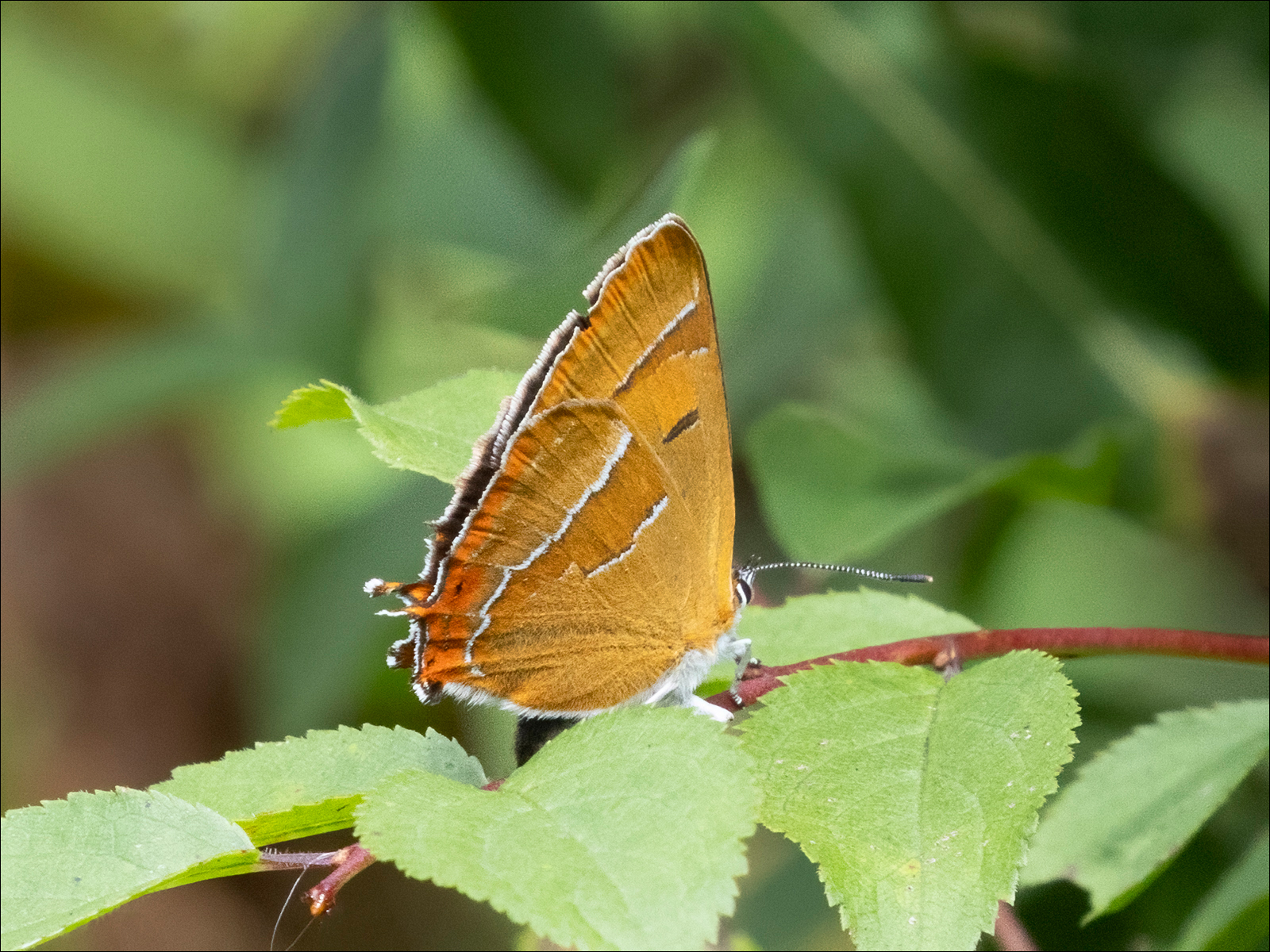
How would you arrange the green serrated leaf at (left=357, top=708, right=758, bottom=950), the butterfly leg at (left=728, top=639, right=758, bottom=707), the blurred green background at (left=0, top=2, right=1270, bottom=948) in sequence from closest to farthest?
the green serrated leaf at (left=357, top=708, right=758, bottom=950) → the butterfly leg at (left=728, top=639, right=758, bottom=707) → the blurred green background at (left=0, top=2, right=1270, bottom=948)

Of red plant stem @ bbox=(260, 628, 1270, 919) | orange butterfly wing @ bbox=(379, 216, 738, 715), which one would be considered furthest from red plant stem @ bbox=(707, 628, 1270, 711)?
orange butterfly wing @ bbox=(379, 216, 738, 715)

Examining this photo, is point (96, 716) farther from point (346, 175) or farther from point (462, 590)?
point (462, 590)

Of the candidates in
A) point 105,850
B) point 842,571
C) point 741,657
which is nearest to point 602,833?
point 105,850

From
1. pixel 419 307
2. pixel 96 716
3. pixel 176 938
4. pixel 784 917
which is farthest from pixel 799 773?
pixel 96 716

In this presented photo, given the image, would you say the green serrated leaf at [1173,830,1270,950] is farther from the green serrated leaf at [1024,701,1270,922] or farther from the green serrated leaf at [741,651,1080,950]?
the green serrated leaf at [741,651,1080,950]

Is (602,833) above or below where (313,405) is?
below

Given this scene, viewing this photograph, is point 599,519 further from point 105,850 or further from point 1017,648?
point 105,850
